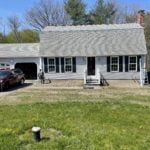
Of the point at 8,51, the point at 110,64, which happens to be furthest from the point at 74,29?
the point at 8,51

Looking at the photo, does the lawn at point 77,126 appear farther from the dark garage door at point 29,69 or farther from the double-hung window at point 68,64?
the dark garage door at point 29,69

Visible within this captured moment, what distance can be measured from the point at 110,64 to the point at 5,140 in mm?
21792

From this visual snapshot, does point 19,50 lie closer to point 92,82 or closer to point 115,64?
point 92,82

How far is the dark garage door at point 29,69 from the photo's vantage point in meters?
A: 35.6

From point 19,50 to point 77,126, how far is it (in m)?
26.0

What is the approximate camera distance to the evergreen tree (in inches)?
2263

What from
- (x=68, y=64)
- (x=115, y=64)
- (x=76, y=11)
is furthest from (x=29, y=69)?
(x=76, y=11)

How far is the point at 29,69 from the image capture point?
3575 cm

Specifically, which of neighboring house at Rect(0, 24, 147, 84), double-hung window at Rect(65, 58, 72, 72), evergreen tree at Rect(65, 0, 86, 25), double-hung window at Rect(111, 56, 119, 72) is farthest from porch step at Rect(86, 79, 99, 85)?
evergreen tree at Rect(65, 0, 86, 25)

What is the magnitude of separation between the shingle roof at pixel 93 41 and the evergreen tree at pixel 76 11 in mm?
24778

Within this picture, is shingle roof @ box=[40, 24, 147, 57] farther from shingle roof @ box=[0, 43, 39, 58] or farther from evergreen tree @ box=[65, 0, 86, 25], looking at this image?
evergreen tree @ box=[65, 0, 86, 25]

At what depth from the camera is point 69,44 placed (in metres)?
31.4

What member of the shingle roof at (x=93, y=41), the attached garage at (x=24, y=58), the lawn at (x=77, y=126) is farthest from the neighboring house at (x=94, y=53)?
the lawn at (x=77, y=126)

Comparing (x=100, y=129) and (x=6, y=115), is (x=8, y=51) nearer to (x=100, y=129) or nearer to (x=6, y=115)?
(x=6, y=115)
